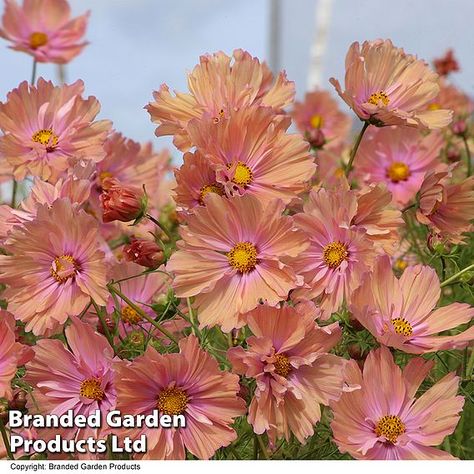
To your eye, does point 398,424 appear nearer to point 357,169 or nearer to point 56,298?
point 56,298

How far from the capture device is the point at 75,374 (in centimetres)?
47

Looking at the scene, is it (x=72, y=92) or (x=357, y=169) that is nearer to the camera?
(x=72, y=92)

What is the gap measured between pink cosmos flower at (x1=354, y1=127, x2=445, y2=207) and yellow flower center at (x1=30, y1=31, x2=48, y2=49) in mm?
421

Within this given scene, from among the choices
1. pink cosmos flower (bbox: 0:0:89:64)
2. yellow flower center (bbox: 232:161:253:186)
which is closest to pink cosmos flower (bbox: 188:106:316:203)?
yellow flower center (bbox: 232:161:253:186)

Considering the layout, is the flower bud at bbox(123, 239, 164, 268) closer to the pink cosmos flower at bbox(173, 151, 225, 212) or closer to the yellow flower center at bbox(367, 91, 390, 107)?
the pink cosmos flower at bbox(173, 151, 225, 212)

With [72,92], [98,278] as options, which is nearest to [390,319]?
[98,278]

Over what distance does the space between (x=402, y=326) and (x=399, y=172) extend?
0.34 meters

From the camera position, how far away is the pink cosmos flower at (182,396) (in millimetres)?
424

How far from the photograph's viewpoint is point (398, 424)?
1.44ft

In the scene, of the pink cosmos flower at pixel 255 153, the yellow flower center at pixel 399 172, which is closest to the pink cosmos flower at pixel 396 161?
the yellow flower center at pixel 399 172

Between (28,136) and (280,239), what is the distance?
0.79ft

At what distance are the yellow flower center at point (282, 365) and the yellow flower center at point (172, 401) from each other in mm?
56

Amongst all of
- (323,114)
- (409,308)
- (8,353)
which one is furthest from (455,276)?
(323,114)

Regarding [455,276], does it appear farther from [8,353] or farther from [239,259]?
[8,353]
